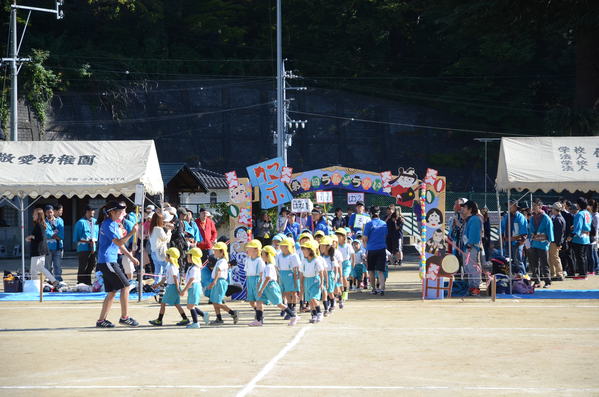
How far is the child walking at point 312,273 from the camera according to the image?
14.7m

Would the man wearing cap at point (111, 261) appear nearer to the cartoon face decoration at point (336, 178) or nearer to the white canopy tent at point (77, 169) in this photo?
the white canopy tent at point (77, 169)

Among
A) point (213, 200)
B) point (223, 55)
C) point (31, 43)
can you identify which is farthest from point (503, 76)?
point (31, 43)

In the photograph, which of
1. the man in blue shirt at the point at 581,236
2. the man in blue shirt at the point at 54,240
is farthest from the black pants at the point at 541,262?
the man in blue shirt at the point at 54,240

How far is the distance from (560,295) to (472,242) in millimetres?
2303

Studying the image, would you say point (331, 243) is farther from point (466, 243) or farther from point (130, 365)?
point (130, 365)

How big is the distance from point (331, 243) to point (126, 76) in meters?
42.4

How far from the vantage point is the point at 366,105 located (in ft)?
193

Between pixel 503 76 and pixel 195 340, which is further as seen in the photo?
pixel 503 76

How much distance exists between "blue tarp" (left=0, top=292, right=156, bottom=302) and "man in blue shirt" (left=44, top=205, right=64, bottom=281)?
114 centimetres

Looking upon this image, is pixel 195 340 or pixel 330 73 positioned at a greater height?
pixel 330 73

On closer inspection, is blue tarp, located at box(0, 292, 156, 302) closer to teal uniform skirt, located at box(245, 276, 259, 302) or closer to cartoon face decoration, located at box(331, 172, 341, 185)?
teal uniform skirt, located at box(245, 276, 259, 302)

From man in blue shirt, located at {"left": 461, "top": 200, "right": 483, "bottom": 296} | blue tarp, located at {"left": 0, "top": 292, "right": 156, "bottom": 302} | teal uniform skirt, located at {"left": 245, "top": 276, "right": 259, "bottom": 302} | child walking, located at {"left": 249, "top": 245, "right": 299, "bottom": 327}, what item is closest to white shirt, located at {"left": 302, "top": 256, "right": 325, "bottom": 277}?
child walking, located at {"left": 249, "top": 245, "right": 299, "bottom": 327}

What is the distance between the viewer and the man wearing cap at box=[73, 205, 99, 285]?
2102 centimetres

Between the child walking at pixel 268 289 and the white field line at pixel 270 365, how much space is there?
84 centimetres
